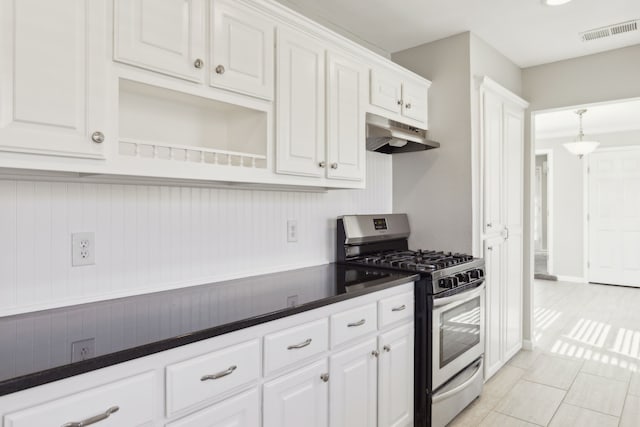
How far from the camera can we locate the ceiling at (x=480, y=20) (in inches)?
96.1

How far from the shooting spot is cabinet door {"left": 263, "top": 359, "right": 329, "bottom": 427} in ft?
4.81

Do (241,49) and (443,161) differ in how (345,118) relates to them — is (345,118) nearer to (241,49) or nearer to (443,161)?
(241,49)

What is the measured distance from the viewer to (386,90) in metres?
2.52

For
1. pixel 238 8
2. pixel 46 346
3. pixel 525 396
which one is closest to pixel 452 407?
pixel 525 396

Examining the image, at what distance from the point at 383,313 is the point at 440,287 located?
0.42 metres

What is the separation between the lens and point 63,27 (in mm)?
1207

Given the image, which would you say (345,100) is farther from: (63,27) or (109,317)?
(109,317)

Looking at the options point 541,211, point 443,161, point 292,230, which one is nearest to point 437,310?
point 292,230

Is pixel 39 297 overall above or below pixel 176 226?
below

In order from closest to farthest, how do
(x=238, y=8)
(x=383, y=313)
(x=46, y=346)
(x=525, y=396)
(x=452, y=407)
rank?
1. (x=46, y=346)
2. (x=238, y=8)
3. (x=383, y=313)
4. (x=452, y=407)
5. (x=525, y=396)

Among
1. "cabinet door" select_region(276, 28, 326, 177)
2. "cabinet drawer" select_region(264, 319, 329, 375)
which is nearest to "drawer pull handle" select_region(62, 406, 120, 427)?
"cabinet drawer" select_region(264, 319, 329, 375)

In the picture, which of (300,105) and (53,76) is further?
(300,105)

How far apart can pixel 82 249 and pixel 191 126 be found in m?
0.71

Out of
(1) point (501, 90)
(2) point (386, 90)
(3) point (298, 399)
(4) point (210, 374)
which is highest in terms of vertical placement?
(1) point (501, 90)
